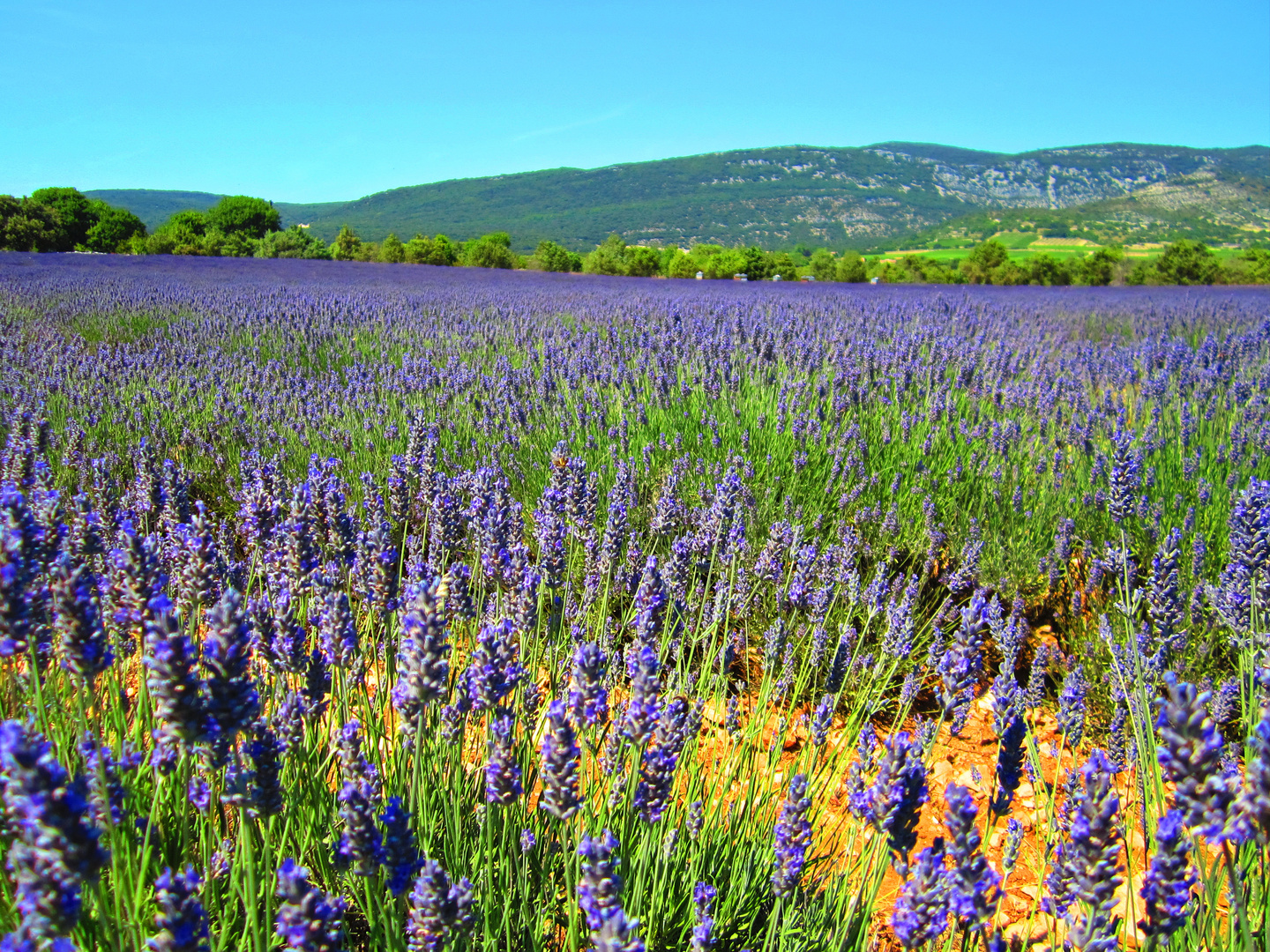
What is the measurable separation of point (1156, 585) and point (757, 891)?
1186 millimetres

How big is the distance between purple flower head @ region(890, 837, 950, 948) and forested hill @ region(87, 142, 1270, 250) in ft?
380

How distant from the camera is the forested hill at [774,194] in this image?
131500mm

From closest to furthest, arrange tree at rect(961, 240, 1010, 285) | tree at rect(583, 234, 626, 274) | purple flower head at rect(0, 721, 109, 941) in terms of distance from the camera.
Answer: purple flower head at rect(0, 721, 109, 941) < tree at rect(961, 240, 1010, 285) < tree at rect(583, 234, 626, 274)

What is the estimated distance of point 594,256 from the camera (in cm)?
3566

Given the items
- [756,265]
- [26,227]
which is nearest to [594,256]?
[756,265]

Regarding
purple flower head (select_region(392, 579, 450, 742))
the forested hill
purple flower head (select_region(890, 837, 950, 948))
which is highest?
the forested hill

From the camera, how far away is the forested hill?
131500mm

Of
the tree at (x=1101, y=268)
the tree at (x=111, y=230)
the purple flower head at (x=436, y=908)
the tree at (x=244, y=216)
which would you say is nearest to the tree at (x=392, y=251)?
the tree at (x=111, y=230)

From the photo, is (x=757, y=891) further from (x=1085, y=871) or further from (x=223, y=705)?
(x=223, y=705)

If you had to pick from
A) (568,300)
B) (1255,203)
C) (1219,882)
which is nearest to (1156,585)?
(1219,882)

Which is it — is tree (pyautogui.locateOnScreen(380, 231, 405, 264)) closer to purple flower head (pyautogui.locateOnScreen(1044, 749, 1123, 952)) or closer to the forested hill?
purple flower head (pyautogui.locateOnScreen(1044, 749, 1123, 952))

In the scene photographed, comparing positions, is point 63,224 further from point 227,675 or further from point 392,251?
point 227,675

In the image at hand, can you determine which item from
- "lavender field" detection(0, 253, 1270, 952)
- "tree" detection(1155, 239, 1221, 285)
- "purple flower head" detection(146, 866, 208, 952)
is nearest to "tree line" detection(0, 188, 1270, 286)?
"tree" detection(1155, 239, 1221, 285)

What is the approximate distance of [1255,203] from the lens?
100750 mm
